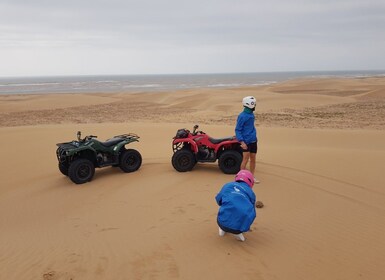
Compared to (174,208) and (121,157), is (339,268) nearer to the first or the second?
(174,208)

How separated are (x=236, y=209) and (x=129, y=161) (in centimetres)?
403

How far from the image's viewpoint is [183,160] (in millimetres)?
7641

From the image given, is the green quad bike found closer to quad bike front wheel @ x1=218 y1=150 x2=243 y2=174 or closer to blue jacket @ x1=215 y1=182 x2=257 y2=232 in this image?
quad bike front wheel @ x1=218 y1=150 x2=243 y2=174

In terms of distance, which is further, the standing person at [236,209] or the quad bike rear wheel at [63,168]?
the quad bike rear wheel at [63,168]

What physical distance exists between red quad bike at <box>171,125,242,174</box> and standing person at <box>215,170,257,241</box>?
3028 mm

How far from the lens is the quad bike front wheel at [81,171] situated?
700cm

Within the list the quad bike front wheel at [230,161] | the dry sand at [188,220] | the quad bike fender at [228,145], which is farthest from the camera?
the quad bike fender at [228,145]

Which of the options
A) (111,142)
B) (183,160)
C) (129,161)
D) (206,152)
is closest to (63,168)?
(111,142)

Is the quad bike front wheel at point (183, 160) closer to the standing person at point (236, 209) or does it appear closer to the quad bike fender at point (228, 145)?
the quad bike fender at point (228, 145)

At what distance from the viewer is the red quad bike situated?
7.52 m

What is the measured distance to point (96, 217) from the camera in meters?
5.44

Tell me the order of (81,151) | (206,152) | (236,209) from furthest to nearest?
(206,152) < (81,151) < (236,209)

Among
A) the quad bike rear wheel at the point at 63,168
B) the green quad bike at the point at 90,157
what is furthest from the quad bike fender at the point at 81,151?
the quad bike rear wheel at the point at 63,168

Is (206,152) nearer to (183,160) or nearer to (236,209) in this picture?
(183,160)
